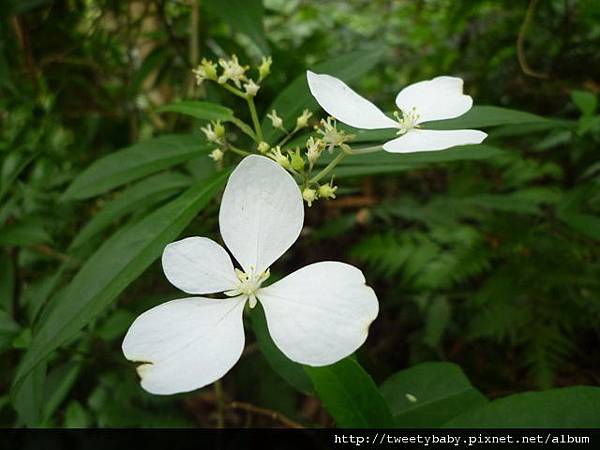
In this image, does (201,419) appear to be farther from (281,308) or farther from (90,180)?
(281,308)

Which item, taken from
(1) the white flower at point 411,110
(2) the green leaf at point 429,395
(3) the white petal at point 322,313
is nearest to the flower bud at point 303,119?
(1) the white flower at point 411,110

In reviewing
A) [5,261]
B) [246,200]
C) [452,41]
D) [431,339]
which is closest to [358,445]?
[246,200]

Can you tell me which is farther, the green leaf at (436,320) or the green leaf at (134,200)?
the green leaf at (436,320)

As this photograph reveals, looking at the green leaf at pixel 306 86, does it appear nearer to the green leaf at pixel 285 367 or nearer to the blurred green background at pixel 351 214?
the blurred green background at pixel 351 214

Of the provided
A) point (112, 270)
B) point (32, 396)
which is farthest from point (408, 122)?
point (32, 396)

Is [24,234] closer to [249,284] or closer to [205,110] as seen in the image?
[205,110]
